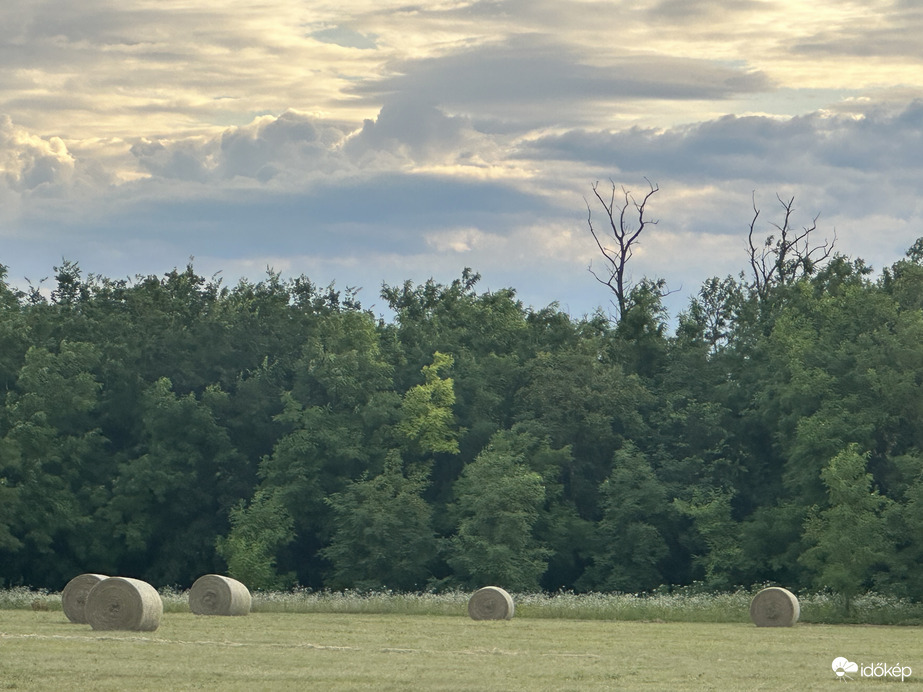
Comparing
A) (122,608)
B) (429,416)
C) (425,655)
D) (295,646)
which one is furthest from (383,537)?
(425,655)

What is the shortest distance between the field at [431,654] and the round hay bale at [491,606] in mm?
503

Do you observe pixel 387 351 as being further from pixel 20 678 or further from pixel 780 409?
pixel 20 678

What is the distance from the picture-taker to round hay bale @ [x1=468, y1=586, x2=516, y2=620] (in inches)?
1453

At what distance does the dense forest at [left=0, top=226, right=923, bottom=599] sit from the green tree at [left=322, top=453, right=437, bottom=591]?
0.11 metres

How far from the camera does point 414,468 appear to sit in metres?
62.4

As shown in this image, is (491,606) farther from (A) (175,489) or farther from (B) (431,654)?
(A) (175,489)

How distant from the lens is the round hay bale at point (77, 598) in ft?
104

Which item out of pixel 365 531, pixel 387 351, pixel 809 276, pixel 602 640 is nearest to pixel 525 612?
pixel 602 640

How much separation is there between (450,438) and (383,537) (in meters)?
8.29

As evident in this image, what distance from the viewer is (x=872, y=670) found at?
22.2 metres

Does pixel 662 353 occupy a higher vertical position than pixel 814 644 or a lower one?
higher

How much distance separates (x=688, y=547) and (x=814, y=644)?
3091 centimetres

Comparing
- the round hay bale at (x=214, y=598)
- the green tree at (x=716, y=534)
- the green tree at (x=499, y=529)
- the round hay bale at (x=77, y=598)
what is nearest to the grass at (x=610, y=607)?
the round hay bale at (x=214, y=598)

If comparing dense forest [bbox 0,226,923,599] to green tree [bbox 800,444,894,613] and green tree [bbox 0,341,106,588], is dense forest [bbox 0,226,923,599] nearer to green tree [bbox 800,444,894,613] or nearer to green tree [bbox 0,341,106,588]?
green tree [bbox 0,341,106,588]
